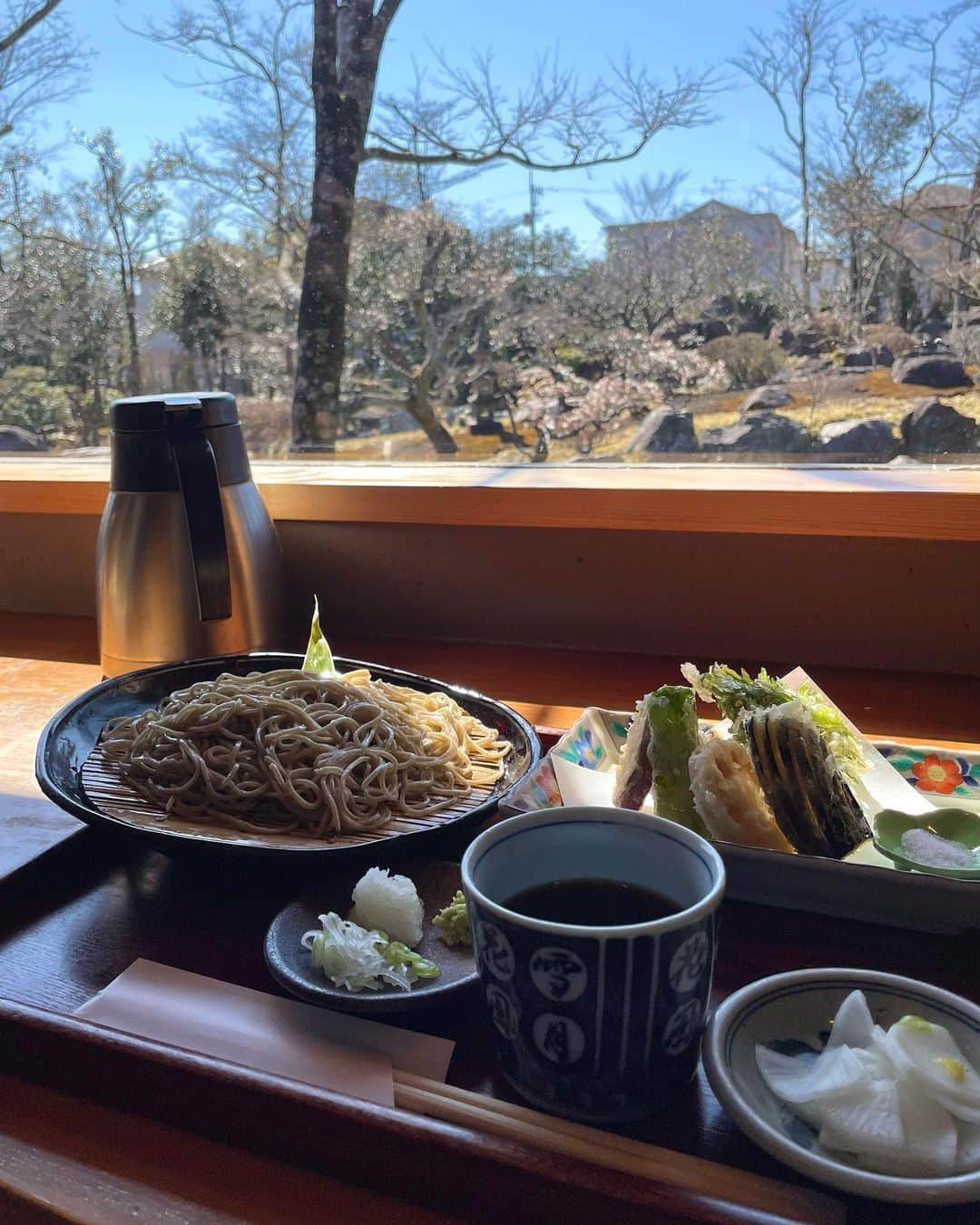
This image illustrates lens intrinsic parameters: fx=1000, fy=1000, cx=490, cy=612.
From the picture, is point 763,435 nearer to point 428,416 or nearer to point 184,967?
point 428,416

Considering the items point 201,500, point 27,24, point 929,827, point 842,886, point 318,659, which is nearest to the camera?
point 842,886

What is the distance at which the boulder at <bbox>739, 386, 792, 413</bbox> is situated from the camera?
1665mm

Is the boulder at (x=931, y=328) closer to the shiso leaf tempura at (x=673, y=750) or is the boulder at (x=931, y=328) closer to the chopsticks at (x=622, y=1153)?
the shiso leaf tempura at (x=673, y=750)

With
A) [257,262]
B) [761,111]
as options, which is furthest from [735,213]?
[257,262]

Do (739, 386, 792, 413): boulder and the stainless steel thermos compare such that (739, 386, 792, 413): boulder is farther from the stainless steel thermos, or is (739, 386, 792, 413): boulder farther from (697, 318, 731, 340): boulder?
the stainless steel thermos

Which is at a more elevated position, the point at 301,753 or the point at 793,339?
the point at 793,339

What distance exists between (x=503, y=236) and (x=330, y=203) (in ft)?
1.19

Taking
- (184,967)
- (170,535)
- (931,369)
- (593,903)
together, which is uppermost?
(931,369)

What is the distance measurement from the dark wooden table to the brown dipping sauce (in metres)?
0.10

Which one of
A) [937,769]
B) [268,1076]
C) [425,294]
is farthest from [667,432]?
[268,1076]

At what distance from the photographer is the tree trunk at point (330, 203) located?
188 cm

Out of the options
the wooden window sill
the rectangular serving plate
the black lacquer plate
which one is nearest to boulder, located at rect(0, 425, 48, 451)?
the wooden window sill

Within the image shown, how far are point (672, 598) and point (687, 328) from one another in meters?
0.46

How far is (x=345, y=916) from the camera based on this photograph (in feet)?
2.49
